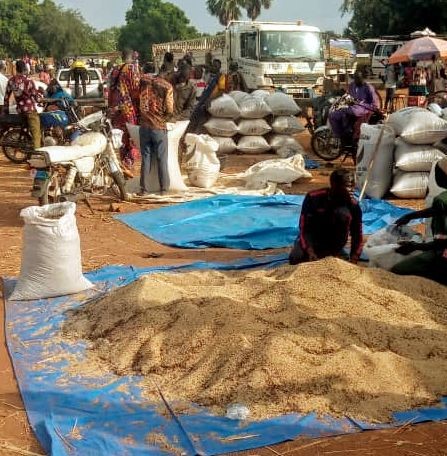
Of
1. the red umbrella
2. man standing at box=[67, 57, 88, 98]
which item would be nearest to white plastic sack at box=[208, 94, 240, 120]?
the red umbrella

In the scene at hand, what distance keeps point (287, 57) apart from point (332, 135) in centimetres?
805

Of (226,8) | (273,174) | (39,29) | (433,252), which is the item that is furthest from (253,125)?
(226,8)

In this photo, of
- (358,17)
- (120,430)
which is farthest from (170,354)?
(358,17)

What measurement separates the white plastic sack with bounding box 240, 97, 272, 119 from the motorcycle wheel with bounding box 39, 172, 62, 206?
5.18m

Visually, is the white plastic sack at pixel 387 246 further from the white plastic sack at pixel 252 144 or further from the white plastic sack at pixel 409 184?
the white plastic sack at pixel 252 144

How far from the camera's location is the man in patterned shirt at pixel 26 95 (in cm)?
1062

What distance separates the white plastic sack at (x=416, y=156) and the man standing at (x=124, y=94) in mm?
3440

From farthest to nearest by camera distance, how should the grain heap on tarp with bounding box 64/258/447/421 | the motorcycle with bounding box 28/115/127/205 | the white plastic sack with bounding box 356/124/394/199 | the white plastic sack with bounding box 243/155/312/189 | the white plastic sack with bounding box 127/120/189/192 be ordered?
1. the white plastic sack with bounding box 243/155/312/189
2. the white plastic sack with bounding box 127/120/189/192
3. the white plastic sack with bounding box 356/124/394/199
4. the motorcycle with bounding box 28/115/127/205
5. the grain heap on tarp with bounding box 64/258/447/421

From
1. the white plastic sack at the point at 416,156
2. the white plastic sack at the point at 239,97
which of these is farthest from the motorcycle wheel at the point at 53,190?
the white plastic sack at the point at 239,97

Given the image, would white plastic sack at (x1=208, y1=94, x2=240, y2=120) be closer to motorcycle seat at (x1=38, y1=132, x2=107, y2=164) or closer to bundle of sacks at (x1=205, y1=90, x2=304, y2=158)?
bundle of sacks at (x1=205, y1=90, x2=304, y2=158)

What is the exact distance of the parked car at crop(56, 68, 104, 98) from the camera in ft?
66.3

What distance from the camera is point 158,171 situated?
8.79 meters

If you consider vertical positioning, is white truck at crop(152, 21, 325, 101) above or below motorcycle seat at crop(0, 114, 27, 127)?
above

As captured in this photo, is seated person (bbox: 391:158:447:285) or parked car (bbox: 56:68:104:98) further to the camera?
parked car (bbox: 56:68:104:98)
